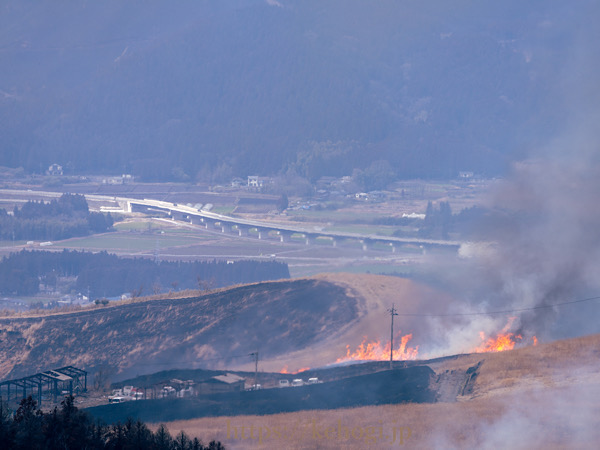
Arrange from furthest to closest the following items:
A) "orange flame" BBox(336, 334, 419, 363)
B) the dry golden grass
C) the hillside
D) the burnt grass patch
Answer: the hillside, "orange flame" BBox(336, 334, 419, 363), the burnt grass patch, the dry golden grass

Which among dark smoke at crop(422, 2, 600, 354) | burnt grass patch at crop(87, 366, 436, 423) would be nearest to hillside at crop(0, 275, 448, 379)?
dark smoke at crop(422, 2, 600, 354)

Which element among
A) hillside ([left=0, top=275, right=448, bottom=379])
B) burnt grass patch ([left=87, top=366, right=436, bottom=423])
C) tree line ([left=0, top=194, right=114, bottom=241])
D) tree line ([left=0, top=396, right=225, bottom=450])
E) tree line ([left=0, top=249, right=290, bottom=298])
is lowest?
tree line ([left=0, top=396, right=225, bottom=450])

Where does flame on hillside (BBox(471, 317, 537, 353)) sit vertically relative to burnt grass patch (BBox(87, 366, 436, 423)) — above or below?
above

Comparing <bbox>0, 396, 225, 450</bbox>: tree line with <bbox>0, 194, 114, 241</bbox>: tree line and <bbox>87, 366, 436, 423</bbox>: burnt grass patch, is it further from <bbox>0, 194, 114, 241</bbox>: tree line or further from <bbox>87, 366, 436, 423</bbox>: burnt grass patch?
<bbox>0, 194, 114, 241</bbox>: tree line

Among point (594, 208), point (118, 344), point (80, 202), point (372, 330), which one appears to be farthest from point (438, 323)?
point (80, 202)

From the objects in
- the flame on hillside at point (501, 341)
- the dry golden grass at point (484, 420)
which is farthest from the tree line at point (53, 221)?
the dry golden grass at point (484, 420)

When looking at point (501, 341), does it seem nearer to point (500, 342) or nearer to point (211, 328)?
point (500, 342)

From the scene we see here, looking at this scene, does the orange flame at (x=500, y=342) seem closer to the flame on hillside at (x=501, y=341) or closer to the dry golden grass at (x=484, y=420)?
the flame on hillside at (x=501, y=341)

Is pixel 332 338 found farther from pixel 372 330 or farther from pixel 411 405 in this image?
Answer: pixel 411 405
